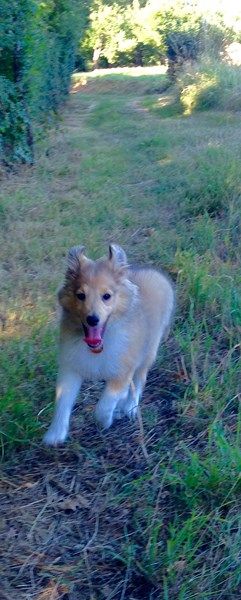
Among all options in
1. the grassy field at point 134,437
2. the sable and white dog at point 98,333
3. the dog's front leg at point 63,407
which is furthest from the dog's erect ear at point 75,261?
the grassy field at point 134,437

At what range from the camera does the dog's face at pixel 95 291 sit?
4.17 m

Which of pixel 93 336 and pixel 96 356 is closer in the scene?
pixel 93 336

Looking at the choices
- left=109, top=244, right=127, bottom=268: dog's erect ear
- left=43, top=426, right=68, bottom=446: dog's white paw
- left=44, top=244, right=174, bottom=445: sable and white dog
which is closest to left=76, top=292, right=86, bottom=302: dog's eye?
left=44, top=244, right=174, bottom=445: sable and white dog

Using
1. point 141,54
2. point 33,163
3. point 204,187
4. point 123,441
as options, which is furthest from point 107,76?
point 123,441

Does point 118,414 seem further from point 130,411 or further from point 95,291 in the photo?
point 95,291

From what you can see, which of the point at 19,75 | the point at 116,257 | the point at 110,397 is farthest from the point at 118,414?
the point at 19,75

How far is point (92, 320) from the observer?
4.14 m

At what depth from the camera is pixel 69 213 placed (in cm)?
931

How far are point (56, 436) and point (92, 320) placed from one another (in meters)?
0.67

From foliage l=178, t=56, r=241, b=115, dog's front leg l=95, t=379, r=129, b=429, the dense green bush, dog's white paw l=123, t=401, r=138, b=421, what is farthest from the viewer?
foliage l=178, t=56, r=241, b=115

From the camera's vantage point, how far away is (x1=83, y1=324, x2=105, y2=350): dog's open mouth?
416cm

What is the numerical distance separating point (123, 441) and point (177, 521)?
2.74 ft

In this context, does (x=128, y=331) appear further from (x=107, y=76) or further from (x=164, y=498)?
(x=107, y=76)

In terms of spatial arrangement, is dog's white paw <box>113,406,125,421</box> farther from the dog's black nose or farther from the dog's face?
the dog's black nose
